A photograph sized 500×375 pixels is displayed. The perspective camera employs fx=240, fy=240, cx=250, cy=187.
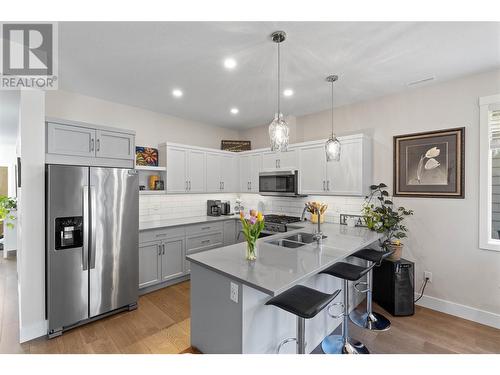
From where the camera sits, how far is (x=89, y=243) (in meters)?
2.61

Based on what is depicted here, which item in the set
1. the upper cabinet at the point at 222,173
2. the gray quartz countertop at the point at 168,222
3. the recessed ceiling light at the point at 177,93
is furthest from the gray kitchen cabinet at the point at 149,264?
the recessed ceiling light at the point at 177,93

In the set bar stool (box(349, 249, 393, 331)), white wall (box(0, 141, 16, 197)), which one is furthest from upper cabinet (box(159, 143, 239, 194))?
white wall (box(0, 141, 16, 197))

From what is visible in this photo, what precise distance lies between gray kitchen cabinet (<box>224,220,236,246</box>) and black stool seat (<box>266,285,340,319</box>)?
8.94ft

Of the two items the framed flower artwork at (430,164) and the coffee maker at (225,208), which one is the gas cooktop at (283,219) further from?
the framed flower artwork at (430,164)

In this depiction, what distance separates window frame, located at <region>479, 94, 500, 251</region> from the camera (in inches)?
104

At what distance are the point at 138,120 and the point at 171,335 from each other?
10.4 ft

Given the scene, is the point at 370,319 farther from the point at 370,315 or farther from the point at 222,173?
the point at 222,173

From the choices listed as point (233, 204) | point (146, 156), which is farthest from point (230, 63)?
point (233, 204)

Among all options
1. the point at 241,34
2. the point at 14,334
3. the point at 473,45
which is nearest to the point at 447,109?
the point at 473,45

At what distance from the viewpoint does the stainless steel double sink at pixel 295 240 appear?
266cm

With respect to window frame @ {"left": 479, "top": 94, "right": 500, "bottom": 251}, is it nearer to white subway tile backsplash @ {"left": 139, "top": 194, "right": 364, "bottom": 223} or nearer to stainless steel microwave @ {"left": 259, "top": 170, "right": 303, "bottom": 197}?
white subway tile backsplash @ {"left": 139, "top": 194, "right": 364, "bottom": 223}

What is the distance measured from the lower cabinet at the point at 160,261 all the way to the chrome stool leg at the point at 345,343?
2.32 meters

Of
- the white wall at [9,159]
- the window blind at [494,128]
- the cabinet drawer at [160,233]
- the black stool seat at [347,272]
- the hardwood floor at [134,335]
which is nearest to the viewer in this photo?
the black stool seat at [347,272]
